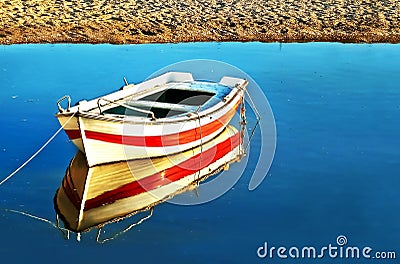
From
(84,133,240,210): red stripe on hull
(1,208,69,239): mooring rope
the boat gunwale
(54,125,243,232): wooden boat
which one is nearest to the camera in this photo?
(1,208,69,239): mooring rope

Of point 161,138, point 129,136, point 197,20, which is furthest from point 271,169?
point 197,20

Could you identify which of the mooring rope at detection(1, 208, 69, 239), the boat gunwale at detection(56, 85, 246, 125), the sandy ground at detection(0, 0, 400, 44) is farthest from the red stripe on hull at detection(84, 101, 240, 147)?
the sandy ground at detection(0, 0, 400, 44)

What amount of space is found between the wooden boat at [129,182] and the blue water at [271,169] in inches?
12.1

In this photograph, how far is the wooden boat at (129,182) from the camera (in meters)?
10.1

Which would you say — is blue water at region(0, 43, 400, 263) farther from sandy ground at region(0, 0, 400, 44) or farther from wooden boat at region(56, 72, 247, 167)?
sandy ground at region(0, 0, 400, 44)

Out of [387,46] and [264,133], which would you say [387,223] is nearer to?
[264,133]

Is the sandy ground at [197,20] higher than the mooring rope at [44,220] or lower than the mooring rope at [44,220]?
lower

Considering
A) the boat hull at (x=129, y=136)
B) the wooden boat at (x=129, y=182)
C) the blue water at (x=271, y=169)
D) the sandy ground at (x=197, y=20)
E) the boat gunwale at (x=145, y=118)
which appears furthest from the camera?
the sandy ground at (x=197, y=20)

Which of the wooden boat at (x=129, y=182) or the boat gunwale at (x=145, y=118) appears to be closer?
the wooden boat at (x=129, y=182)

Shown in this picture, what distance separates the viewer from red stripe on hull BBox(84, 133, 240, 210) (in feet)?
34.7

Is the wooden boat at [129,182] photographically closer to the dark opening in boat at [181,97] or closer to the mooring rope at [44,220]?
the mooring rope at [44,220]

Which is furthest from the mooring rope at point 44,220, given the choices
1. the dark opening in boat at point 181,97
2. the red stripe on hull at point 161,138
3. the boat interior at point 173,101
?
the dark opening in boat at point 181,97

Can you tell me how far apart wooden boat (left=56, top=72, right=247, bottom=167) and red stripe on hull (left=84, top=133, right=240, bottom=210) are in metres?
0.33

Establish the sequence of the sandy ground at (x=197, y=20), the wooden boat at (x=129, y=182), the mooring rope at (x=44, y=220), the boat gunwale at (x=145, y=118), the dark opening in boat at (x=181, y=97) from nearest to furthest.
A: 1. the mooring rope at (x=44, y=220)
2. the wooden boat at (x=129, y=182)
3. the boat gunwale at (x=145, y=118)
4. the dark opening in boat at (x=181, y=97)
5. the sandy ground at (x=197, y=20)
